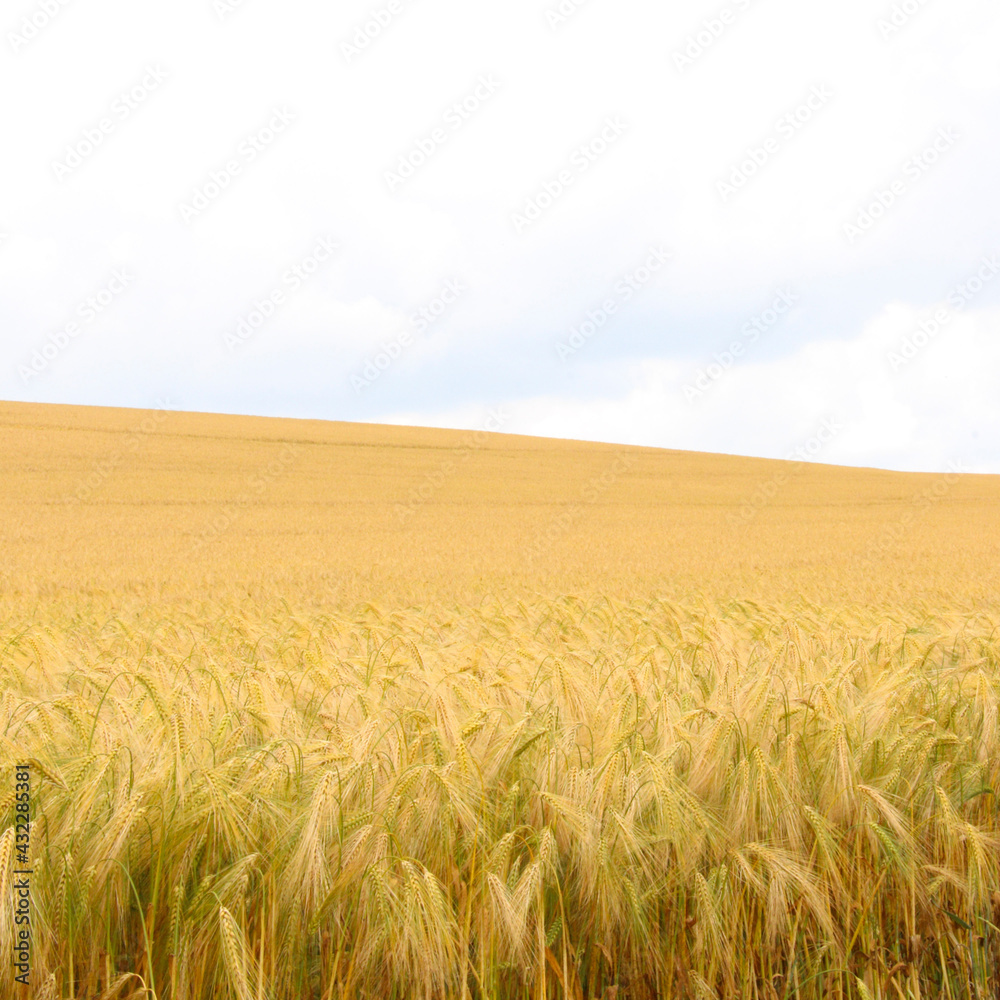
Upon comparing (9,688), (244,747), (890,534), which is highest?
(890,534)

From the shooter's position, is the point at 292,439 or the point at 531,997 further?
the point at 292,439

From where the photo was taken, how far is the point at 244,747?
235 centimetres

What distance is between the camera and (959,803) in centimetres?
235

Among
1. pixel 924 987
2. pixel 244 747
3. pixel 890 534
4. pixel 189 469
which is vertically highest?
pixel 189 469

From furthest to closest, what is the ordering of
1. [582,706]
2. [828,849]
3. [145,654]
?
[145,654]
[582,706]
[828,849]

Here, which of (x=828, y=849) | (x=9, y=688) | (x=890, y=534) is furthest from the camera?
(x=890, y=534)

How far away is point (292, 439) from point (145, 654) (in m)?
32.9

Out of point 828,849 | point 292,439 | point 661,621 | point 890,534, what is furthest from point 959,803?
point 292,439

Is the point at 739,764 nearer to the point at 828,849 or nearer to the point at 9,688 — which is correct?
the point at 828,849

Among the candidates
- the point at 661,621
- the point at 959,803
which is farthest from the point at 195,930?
the point at 661,621

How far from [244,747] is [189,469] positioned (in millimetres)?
26861

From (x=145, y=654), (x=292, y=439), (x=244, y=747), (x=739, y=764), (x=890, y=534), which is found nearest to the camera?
(x=739, y=764)

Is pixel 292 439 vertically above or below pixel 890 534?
above

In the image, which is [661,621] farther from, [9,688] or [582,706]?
[9,688]
